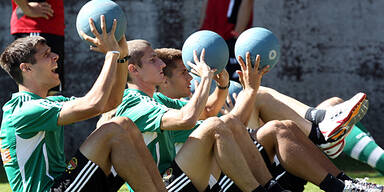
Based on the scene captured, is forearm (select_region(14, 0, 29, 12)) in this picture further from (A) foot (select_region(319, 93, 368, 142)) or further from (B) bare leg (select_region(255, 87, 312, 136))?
(A) foot (select_region(319, 93, 368, 142))

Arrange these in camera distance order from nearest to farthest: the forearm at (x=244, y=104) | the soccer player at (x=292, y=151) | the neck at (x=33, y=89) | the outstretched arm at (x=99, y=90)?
the outstretched arm at (x=99, y=90), the neck at (x=33, y=89), the soccer player at (x=292, y=151), the forearm at (x=244, y=104)

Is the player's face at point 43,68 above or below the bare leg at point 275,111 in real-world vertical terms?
above

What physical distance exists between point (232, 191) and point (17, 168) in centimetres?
132

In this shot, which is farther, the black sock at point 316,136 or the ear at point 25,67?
the black sock at point 316,136

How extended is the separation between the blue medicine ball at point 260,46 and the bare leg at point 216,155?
0.89 m

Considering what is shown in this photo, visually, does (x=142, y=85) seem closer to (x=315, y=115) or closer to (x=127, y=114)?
(x=127, y=114)

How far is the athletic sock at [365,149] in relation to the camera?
5.77 m

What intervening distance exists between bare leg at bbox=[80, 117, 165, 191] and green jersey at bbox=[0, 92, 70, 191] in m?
0.22

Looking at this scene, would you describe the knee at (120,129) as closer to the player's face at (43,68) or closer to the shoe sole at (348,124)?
the player's face at (43,68)

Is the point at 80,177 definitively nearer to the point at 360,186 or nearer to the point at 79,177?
the point at 79,177

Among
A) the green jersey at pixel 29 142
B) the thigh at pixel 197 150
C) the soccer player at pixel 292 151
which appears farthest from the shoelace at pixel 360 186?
the green jersey at pixel 29 142

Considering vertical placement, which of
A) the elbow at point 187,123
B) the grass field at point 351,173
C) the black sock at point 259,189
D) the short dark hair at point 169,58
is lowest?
the grass field at point 351,173

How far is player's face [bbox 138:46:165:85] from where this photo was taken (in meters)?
4.67

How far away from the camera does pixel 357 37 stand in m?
8.20
